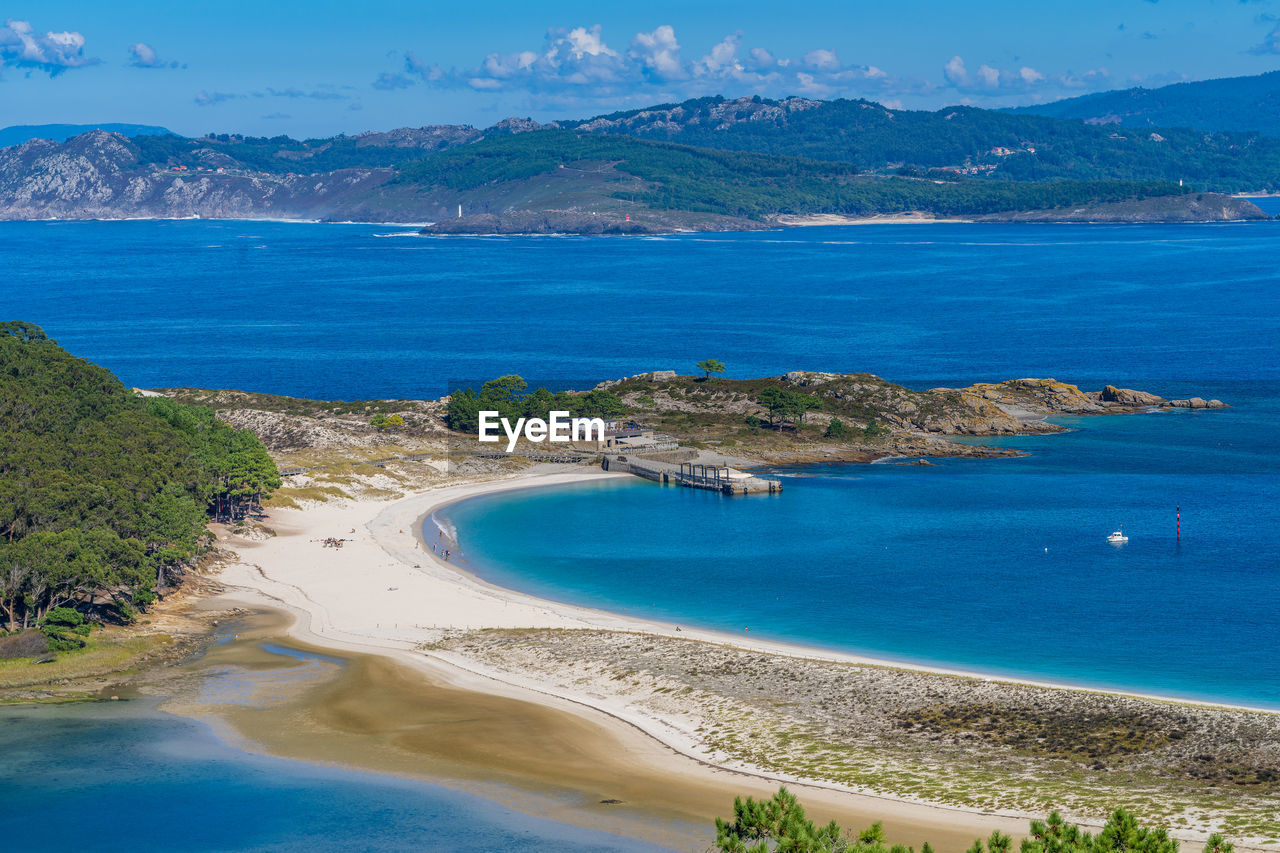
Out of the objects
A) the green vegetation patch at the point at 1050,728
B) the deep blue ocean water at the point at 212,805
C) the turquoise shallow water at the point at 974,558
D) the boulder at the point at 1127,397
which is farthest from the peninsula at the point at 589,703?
the boulder at the point at 1127,397

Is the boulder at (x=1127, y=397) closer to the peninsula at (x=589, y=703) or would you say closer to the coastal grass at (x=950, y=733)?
the peninsula at (x=589, y=703)

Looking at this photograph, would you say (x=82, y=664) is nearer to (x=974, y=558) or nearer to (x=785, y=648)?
(x=785, y=648)

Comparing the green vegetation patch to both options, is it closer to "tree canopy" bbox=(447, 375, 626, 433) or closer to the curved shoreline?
the curved shoreline

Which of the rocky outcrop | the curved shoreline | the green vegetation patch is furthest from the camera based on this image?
the rocky outcrop

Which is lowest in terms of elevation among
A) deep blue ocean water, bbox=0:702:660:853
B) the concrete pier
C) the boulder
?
deep blue ocean water, bbox=0:702:660:853

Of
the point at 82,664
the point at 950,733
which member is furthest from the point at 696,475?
the point at 950,733

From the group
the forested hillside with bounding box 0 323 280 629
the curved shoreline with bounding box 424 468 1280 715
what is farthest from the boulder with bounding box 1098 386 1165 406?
the forested hillside with bounding box 0 323 280 629
